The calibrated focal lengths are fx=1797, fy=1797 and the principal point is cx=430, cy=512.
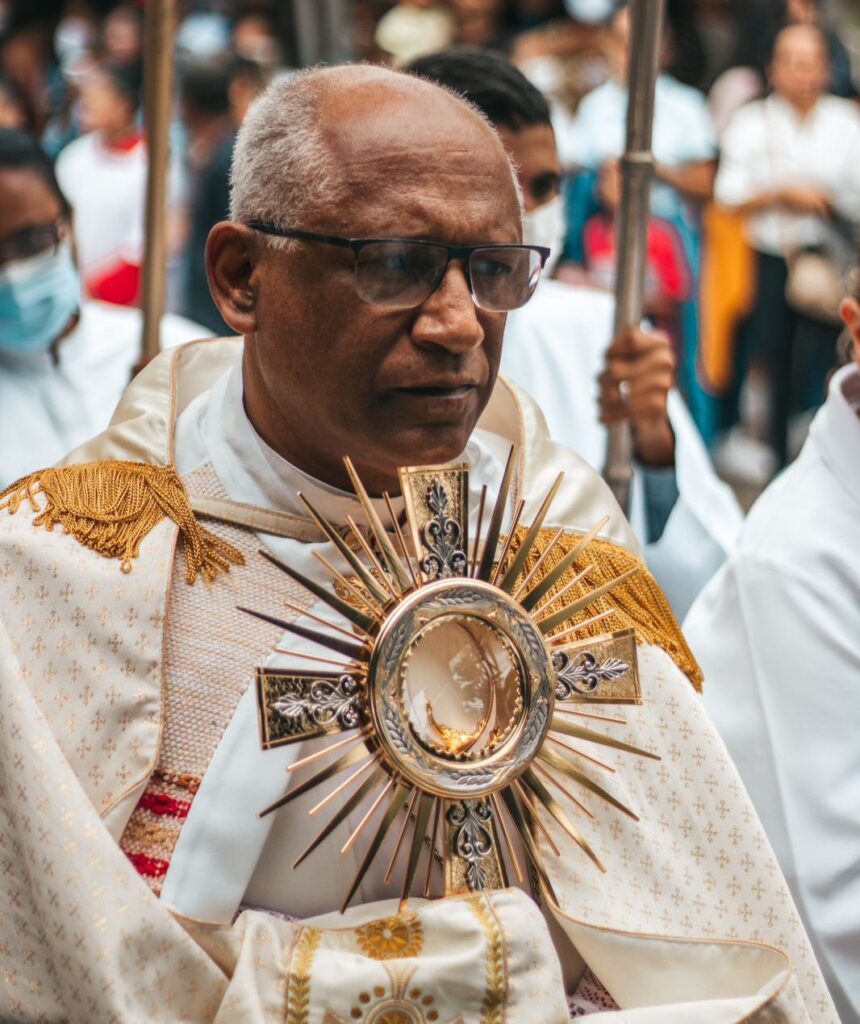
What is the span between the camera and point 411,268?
84.0 inches

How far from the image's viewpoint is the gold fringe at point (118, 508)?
2.28 m

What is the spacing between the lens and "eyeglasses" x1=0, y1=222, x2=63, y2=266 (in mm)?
4016

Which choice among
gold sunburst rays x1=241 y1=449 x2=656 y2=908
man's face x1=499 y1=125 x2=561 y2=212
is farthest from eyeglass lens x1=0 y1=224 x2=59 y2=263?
gold sunburst rays x1=241 y1=449 x2=656 y2=908

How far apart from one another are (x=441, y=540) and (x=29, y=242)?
226 centimetres

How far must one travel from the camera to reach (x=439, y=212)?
2150mm

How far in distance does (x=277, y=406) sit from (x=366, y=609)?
1.34 ft

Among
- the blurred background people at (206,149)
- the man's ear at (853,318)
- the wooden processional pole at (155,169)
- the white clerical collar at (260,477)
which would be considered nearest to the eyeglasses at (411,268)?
the white clerical collar at (260,477)

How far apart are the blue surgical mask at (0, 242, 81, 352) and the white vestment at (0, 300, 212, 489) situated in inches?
4.6

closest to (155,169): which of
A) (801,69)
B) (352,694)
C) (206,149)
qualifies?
(352,694)

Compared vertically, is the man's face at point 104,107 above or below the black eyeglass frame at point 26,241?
below

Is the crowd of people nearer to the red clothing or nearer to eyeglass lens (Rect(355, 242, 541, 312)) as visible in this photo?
the red clothing

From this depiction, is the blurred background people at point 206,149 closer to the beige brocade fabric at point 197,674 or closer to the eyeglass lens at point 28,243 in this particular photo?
the eyeglass lens at point 28,243

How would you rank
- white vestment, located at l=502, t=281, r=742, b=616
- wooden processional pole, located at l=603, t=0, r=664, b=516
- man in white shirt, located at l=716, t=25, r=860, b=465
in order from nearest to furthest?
wooden processional pole, located at l=603, t=0, r=664, b=516 < white vestment, located at l=502, t=281, r=742, b=616 < man in white shirt, located at l=716, t=25, r=860, b=465

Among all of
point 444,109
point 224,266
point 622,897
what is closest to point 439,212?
point 444,109
